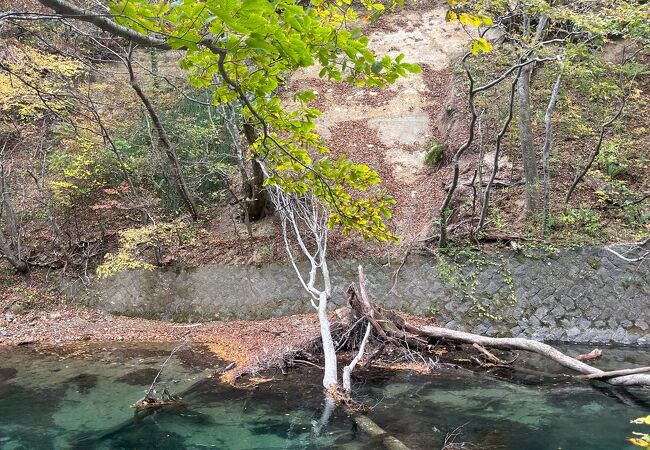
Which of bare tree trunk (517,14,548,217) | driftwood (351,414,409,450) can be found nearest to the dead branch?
driftwood (351,414,409,450)

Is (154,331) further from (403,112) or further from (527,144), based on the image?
(403,112)

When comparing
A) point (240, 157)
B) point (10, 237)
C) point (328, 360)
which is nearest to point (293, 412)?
point (328, 360)

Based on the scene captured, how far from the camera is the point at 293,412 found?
5.51 meters

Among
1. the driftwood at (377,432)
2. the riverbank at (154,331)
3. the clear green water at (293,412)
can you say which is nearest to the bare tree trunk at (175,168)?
the riverbank at (154,331)

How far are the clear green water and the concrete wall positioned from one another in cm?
114

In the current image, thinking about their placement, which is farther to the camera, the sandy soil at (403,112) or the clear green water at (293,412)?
the sandy soil at (403,112)

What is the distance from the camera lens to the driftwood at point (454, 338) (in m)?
6.16

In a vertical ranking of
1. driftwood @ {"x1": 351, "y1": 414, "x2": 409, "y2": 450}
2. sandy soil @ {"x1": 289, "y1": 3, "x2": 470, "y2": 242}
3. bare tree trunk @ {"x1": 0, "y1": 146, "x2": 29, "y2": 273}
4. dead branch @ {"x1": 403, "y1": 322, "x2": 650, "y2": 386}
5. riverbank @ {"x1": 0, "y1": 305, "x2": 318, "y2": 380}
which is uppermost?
sandy soil @ {"x1": 289, "y1": 3, "x2": 470, "y2": 242}

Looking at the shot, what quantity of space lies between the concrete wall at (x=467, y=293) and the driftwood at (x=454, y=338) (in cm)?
120

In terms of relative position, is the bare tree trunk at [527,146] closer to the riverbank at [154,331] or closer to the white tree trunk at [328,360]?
the riverbank at [154,331]

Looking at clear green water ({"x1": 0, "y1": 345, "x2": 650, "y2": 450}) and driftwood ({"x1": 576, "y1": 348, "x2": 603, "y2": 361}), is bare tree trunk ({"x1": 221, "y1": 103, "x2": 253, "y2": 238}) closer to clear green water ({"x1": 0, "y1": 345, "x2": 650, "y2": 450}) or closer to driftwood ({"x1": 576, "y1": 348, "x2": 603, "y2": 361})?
clear green water ({"x1": 0, "y1": 345, "x2": 650, "y2": 450})

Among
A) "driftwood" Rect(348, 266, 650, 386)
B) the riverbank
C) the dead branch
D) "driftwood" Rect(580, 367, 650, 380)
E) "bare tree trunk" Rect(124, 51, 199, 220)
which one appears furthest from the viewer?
"bare tree trunk" Rect(124, 51, 199, 220)

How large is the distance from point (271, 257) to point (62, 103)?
17.6 feet

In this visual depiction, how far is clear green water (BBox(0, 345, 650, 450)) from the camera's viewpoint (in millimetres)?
4852
